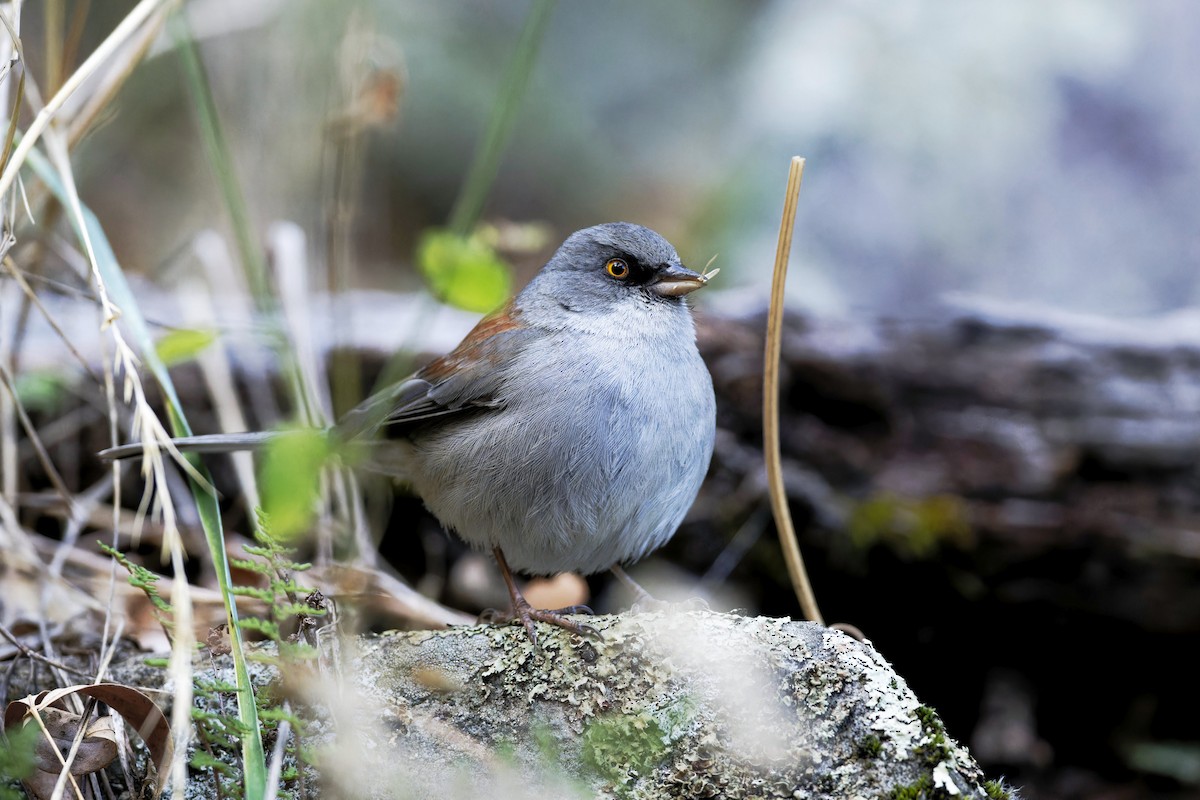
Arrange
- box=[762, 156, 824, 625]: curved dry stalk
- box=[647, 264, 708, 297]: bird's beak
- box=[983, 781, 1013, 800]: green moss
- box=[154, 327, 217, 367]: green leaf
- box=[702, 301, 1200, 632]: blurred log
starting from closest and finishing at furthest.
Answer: box=[983, 781, 1013, 800]: green moss
box=[762, 156, 824, 625]: curved dry stalk
box=[154, 327, 217, 367]: green leaf
box=[647, 264, 708, 297]: bird's beak
box=[702, 301, 1200, 632]: blurred log

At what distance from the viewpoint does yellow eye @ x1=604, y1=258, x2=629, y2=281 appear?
3.54m

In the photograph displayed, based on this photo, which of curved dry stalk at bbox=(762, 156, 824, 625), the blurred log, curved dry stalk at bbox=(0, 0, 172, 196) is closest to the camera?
curved dry stalk at bbox=(0, 0, 172, 196)

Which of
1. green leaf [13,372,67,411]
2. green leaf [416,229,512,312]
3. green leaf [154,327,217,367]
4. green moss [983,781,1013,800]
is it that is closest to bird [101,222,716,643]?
green leaf [416,229,512,312]

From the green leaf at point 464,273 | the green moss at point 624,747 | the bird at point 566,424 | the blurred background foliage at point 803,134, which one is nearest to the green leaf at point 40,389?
the bird at point 566,424

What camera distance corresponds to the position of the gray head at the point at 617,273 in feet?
11.3

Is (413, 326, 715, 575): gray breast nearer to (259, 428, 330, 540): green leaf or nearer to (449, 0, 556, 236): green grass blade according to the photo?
(449, 0, 556, 236): green grass blade

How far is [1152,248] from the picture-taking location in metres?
5.95

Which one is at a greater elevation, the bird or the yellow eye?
the yellow eye

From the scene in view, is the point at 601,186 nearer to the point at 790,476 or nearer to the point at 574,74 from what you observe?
the point at 574,74

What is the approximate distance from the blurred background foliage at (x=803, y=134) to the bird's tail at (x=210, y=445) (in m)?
2.91

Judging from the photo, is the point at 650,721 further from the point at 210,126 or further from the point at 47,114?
the point at 210,126

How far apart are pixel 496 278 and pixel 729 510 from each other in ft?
5.10

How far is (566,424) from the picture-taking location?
3000 millimetres

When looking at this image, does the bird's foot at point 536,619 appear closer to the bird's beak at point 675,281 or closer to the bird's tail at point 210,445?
the bird's tail at point 210,445
